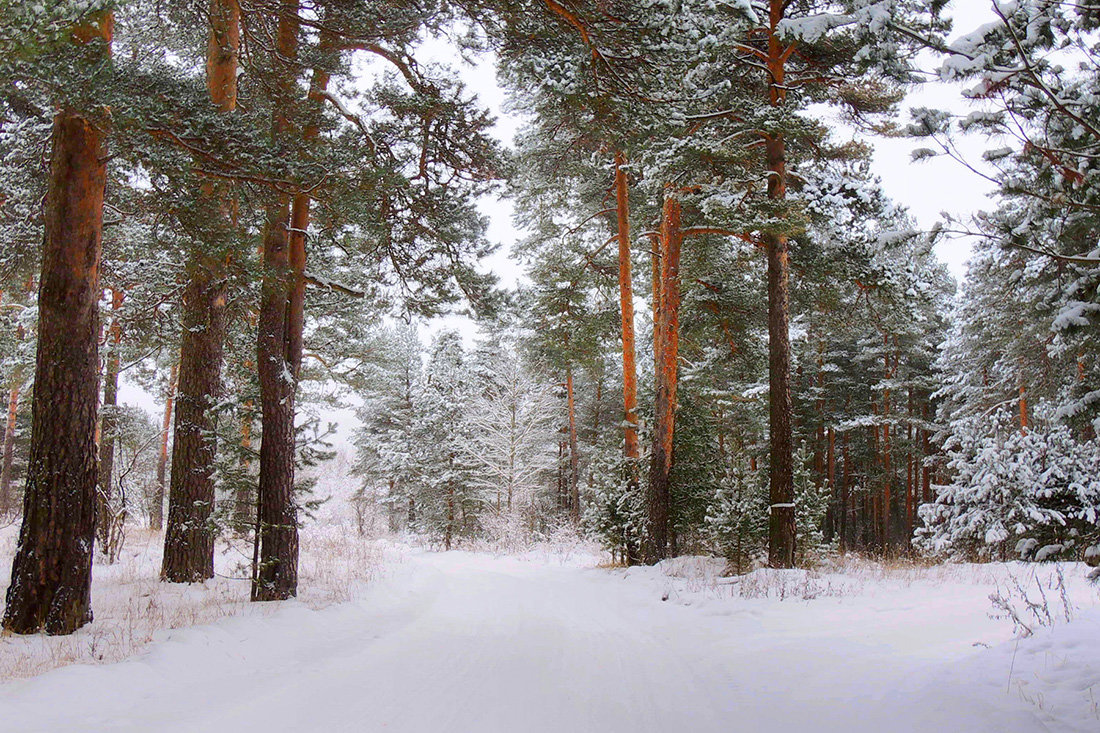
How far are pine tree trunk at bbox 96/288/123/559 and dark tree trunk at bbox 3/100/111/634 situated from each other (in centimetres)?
271

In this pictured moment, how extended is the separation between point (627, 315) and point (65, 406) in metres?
10.4

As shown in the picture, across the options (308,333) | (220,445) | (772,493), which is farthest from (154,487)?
(772,493)

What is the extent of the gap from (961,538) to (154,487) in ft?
73.9

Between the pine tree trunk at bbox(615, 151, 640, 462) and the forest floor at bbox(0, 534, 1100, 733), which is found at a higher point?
the pine tree trunk at bbox(615, 151, 640, 462)

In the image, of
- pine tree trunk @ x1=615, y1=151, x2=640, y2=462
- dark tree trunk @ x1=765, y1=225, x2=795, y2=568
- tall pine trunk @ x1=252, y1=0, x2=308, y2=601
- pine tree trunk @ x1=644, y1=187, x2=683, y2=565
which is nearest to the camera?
tall pine trunk @ x1=252, y1=0, x2=308, y2=601

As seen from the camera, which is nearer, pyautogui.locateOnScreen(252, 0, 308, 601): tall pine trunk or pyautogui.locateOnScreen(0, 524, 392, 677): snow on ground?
pyautogui.locateOnScreen(0, 524, 392, 677): snow on ground

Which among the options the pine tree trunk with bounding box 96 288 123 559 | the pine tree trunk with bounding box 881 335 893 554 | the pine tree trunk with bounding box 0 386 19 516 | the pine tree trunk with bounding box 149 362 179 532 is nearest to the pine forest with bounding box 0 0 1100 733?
the pine tree trunk with bounding box 96 288 123 559

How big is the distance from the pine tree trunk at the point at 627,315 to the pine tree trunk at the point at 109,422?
9554mm

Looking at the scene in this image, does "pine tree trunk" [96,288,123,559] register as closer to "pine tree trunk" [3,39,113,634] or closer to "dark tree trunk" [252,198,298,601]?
"dark tree trunk" [252,198,298,601]

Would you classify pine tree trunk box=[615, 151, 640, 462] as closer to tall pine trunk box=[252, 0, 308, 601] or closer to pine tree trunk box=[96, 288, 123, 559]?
tall pine trunk box=[252, 0, 308, 601]

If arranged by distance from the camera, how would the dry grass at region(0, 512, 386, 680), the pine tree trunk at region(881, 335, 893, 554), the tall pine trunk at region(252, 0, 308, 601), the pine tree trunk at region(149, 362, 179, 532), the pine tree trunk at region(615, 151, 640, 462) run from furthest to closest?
the pine tree trunk at region(881, 335, 893, 554) → the pine tree trunk at region(149, 362, 179, 532) → the pine tree trunk at region(615, 151, 640, 462) → the tall pine trunk at region(252, 0, 308, 601) → the dry grass at region(0, 512, 386, 680)

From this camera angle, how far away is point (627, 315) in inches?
549

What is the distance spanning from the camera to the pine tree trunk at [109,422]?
10.4 meters

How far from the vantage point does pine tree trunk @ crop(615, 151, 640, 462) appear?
13.8m
